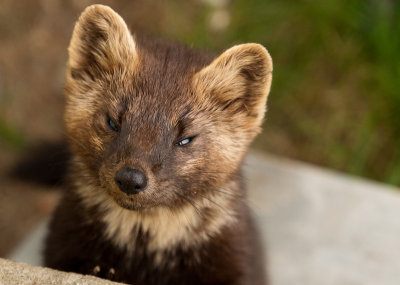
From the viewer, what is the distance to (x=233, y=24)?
197 inches

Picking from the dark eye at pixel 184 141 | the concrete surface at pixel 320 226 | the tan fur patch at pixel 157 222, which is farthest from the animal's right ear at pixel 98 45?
the concrete surface at pixel 320 226

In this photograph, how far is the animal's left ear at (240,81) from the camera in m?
2.41

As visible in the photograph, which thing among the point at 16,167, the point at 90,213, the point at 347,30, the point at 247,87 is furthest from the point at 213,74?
the point at 347,30

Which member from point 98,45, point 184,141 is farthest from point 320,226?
point 98,45

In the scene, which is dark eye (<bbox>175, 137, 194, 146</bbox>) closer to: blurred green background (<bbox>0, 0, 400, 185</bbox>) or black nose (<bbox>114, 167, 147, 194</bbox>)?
black nose (<bbox>114, 167, 147, 194</bbox>)

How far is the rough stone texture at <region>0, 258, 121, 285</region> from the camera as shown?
2.10 meters

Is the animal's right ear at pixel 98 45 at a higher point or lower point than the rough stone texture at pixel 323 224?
higher

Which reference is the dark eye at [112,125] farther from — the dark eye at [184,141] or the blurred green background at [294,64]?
the blurred green background at [294,64]

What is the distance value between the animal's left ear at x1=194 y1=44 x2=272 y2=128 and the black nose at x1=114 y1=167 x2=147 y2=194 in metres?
0.48

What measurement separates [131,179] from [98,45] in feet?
2.21

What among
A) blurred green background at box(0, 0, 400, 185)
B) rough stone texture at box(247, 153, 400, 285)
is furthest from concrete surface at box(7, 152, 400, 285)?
blurred green background at box(0, 0, 400, 185)

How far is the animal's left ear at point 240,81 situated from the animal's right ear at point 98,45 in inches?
12.4

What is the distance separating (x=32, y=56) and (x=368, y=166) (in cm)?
268

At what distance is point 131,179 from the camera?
213 cm
